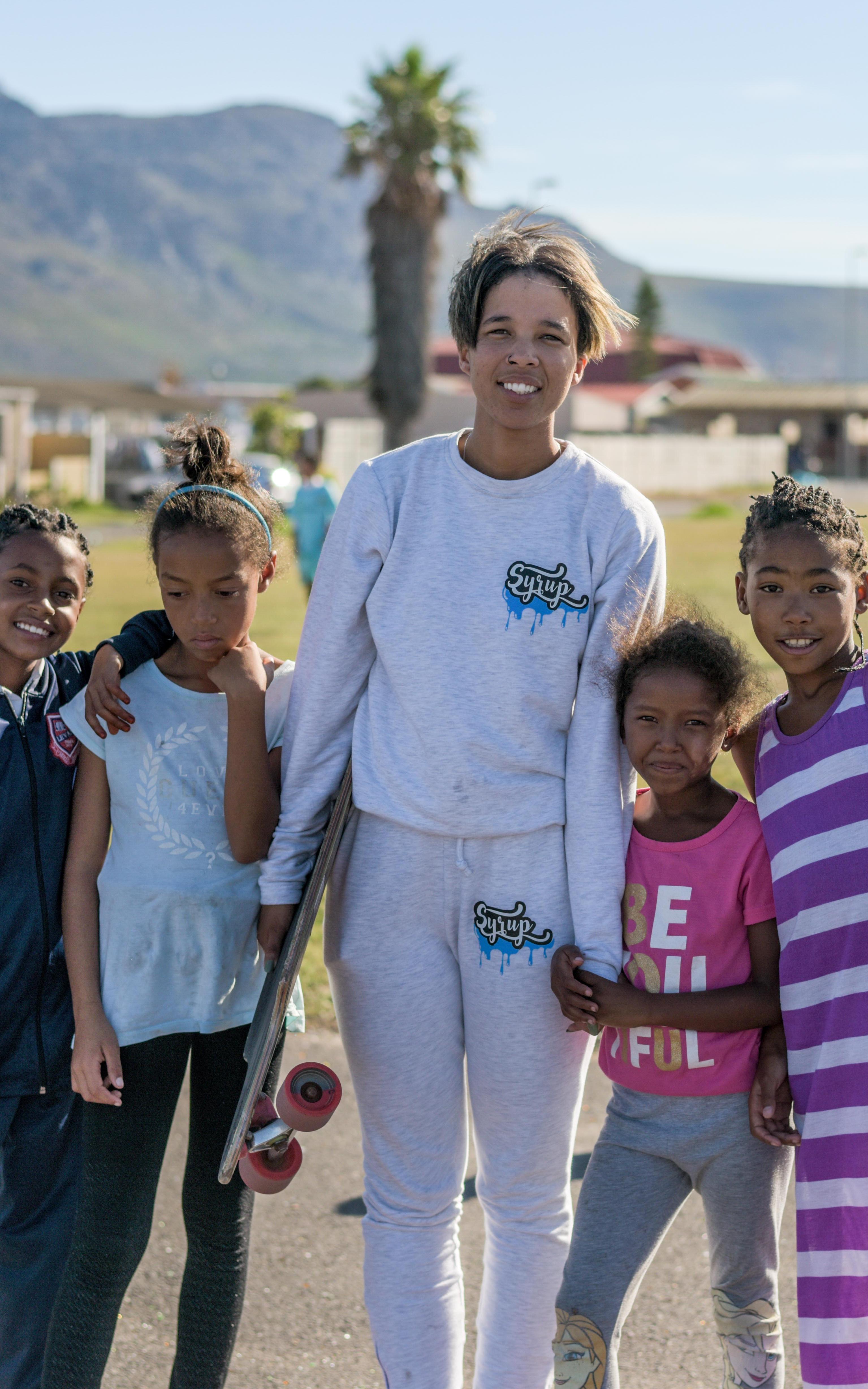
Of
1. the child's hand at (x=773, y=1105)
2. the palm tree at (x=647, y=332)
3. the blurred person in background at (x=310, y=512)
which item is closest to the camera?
the child's hand at (x=773, y=1105)

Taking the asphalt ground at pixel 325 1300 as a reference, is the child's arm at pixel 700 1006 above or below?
above

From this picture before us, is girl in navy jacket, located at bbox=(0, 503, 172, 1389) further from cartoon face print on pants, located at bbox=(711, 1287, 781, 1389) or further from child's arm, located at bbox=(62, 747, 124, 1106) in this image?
cartoon face print on pants, located at bbox=(711, 1287, 781, 1389)

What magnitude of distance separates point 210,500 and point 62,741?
0.51m

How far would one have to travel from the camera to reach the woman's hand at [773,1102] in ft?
7.29

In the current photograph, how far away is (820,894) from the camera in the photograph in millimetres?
2160

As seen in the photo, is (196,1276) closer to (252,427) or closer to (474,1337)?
(474,1337)

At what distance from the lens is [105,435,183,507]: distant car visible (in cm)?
3597

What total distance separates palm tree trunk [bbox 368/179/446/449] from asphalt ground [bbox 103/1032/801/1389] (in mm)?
27553

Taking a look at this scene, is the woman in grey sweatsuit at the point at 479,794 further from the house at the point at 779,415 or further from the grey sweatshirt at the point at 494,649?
the house at the point at 779,415

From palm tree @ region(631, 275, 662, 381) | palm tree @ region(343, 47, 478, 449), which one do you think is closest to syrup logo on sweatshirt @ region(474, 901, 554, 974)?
palm tree @ region(343, 47, 478, 449)

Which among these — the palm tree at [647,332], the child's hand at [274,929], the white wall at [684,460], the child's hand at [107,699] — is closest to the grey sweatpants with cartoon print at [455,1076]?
the child's hand at [274,929]

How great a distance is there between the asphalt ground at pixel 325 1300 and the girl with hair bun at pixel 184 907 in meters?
0.31

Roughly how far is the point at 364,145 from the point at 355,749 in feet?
96.2

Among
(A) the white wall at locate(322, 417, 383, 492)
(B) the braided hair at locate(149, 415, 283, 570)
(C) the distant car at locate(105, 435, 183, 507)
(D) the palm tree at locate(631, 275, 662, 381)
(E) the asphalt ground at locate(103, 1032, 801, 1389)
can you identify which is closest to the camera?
(B) the braided hair at locate(149, 415, 283, 570)
